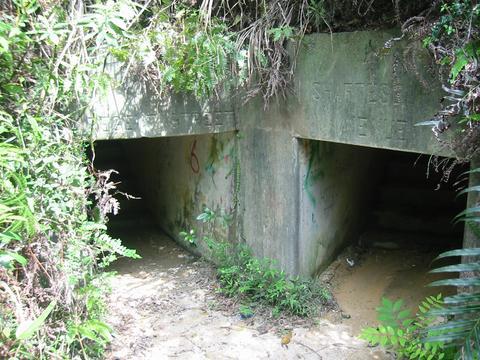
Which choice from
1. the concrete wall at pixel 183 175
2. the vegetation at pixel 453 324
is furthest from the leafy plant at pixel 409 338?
the concrete wall at pixel 183 175

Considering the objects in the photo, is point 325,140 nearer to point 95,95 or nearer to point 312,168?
point 312,168

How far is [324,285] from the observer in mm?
4562

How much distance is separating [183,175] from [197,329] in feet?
6.59

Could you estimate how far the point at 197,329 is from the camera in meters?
4.16

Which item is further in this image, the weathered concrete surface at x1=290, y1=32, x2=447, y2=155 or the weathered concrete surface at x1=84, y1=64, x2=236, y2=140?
the weathered concrete surface at x1=84, y1=64, x2=236, y2=140

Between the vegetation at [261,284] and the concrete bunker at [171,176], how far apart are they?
0.46m

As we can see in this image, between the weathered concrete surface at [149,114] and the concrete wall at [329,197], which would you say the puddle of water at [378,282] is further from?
the weathered concrete surface at [149,114]

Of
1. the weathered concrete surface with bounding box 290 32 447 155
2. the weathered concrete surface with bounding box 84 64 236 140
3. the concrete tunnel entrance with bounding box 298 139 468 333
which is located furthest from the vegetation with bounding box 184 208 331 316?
the weathered concrete surface with bounding box 290 32 447 155

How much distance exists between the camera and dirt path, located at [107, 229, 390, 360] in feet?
12.4

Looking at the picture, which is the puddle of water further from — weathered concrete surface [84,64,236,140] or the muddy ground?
weathered concrete surface [84,64,236,140]

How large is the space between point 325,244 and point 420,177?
1.61 meters

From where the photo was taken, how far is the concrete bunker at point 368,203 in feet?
14.4

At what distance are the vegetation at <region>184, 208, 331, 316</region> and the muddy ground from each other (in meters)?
0.11

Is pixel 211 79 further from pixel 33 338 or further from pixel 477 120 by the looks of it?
pixel 33 338
